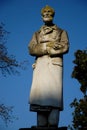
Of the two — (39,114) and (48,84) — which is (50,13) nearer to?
(48,84)

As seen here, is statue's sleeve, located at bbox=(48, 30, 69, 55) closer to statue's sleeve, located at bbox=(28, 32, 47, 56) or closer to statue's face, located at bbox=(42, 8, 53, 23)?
statue's sleeve, located at bbox=(28, 32, 47, 56)

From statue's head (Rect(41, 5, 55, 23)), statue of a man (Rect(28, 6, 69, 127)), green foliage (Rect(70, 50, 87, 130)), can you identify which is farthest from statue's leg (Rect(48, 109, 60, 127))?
green foliage (Rect(70, 50, 87, 130))

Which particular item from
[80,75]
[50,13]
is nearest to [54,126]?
[50,13]

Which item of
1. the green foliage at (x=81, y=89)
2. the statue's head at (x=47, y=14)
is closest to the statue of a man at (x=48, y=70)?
the statue's head at (x=47, y=14)

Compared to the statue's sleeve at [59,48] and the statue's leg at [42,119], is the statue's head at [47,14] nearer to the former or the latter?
the statue's sleeve at [59,48]

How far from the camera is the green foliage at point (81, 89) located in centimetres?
2706

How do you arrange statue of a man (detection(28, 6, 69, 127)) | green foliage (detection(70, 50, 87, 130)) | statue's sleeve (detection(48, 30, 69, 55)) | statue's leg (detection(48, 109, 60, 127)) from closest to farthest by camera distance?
statue's leg (detection(48, 109, 60, 127)) → statue of a man (detection(28, 6, 69, 127)) → statue's sleeve (detection(48, 30, 69, 55)) → green foliage (detection(70, 50, 87, 130))

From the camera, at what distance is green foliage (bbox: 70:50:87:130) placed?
88.8 feet

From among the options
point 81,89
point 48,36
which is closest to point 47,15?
point 48,36

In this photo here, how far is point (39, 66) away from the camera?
372 inches

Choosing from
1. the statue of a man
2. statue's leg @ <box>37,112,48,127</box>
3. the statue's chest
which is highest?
the statue's chest

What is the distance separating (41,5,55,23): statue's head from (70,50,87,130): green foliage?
17.6 meters

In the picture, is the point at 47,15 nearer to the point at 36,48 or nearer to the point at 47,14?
the point at 47,14

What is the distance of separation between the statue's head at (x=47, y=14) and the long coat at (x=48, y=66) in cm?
20
